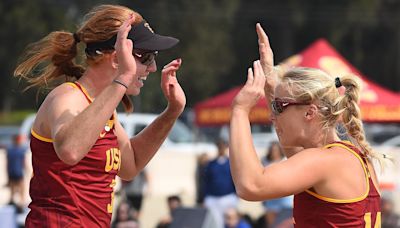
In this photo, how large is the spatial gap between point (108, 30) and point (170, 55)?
43606 millimetres

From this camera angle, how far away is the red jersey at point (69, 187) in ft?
14.9

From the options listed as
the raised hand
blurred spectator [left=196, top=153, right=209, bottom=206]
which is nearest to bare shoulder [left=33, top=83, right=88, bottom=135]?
the raised hand

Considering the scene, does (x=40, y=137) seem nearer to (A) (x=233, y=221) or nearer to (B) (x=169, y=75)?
(B) (x=169, y=75)

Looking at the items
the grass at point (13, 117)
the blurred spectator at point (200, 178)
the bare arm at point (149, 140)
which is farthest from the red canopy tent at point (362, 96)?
the grass at point (13, 117)

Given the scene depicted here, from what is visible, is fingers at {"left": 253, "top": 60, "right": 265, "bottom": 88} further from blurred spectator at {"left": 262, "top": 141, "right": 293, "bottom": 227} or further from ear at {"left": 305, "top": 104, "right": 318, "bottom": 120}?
blurred spectator at {"left": 262, "top": 141, "right": 293, "bottom": 227}

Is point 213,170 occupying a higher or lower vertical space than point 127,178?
lower

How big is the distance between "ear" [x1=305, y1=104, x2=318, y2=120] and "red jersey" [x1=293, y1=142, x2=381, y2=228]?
148 mm

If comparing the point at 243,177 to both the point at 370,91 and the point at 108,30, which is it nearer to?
the point at 108,30

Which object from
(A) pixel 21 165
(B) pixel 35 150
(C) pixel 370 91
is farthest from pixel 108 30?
(A) pixel 21 165

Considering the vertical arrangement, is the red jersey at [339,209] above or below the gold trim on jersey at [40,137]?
below

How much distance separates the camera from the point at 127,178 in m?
5.17

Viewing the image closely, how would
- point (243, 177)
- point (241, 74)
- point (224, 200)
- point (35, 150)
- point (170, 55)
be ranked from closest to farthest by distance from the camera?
point (243, 177) < point (35, 150) < point (224, 200) < point (170, 55) < point (241, 74)

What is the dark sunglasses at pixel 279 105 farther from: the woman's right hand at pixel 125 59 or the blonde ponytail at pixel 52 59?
the blonde ponytail at pixel 52 59

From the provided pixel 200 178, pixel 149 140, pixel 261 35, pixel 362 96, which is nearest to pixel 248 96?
pixel 261 35
